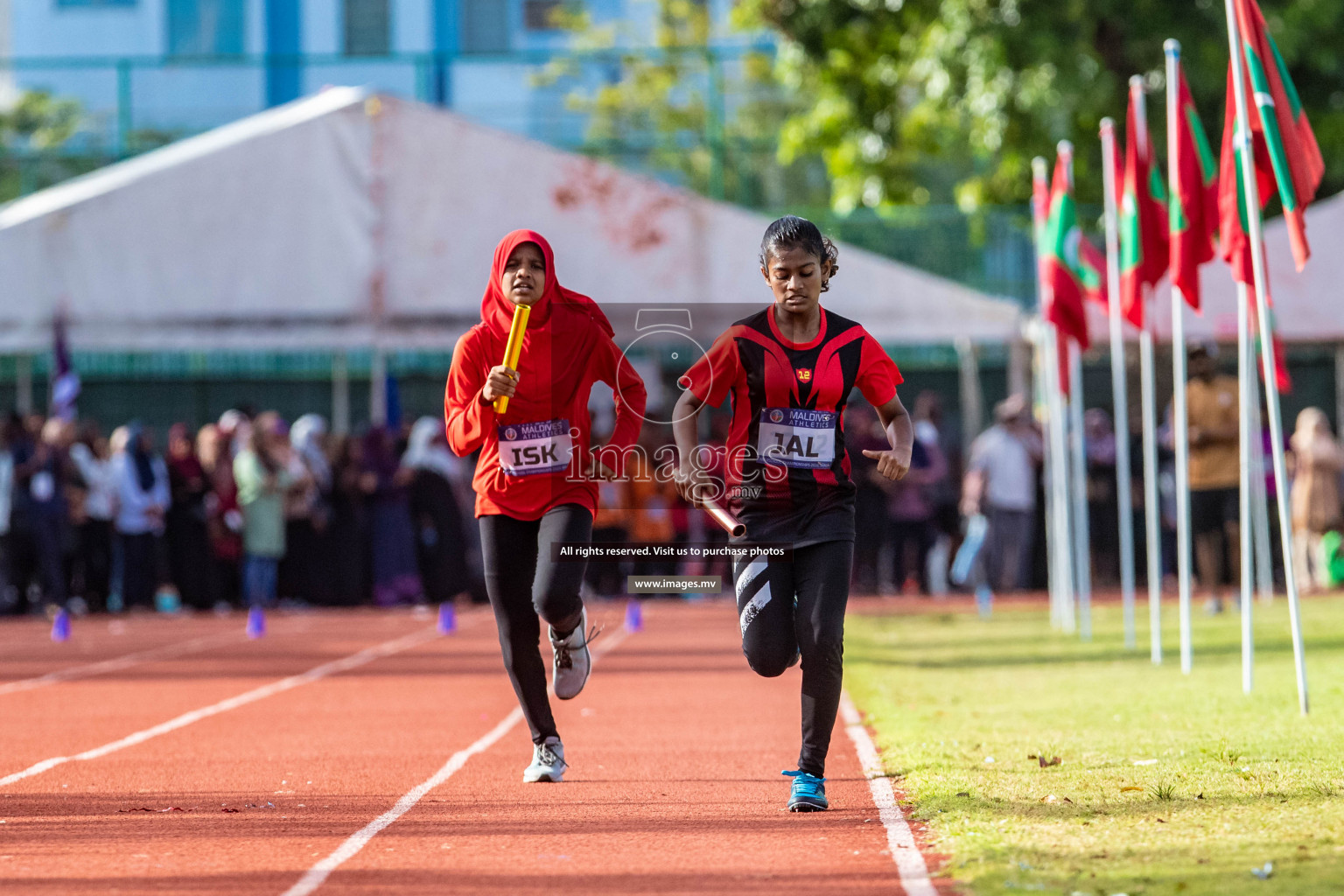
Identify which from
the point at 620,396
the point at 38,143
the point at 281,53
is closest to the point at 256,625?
the point at 620,396

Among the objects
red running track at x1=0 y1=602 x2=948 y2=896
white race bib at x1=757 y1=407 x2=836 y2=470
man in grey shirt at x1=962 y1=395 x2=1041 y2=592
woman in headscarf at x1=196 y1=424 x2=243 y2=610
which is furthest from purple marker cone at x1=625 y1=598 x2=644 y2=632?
white race bib at x1=757 y1=407 x2=836 y2=470

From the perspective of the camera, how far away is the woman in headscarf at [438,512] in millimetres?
20859

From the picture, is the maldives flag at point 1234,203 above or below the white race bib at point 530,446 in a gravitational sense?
above

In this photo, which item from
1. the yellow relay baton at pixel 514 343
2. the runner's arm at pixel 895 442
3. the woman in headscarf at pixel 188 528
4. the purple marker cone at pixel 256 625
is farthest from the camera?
the woman in headscarf at pixel 188 528

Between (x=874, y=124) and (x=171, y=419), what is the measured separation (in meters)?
11.1

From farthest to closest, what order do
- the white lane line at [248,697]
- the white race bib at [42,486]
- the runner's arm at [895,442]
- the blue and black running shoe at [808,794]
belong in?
the white race bib at [42,486] → the white lane line at [248,697] → the blue and black running shoe at [808,794] → the runner's arm at [895,442]

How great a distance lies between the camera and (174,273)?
62.6 feet

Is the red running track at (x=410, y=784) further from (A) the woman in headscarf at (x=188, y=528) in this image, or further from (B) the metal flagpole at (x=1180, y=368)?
(A) the woman in headscarf at (x=188, y=528)

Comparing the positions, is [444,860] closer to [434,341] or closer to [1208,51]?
[434,341]

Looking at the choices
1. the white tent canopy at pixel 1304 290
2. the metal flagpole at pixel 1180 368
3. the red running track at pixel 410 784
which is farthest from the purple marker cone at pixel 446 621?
the metal flagpole at pixel 1180 368

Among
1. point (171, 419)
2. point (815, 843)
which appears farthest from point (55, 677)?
point (171, 419)

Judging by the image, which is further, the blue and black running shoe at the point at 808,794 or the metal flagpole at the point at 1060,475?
the metal flagpole at the point at 1060,475

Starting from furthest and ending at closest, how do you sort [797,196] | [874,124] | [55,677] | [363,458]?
1. [797,196]
2. [874,124]
3. [363,458]
4. [55,677]

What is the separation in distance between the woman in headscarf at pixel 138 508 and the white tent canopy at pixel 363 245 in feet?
4.98
